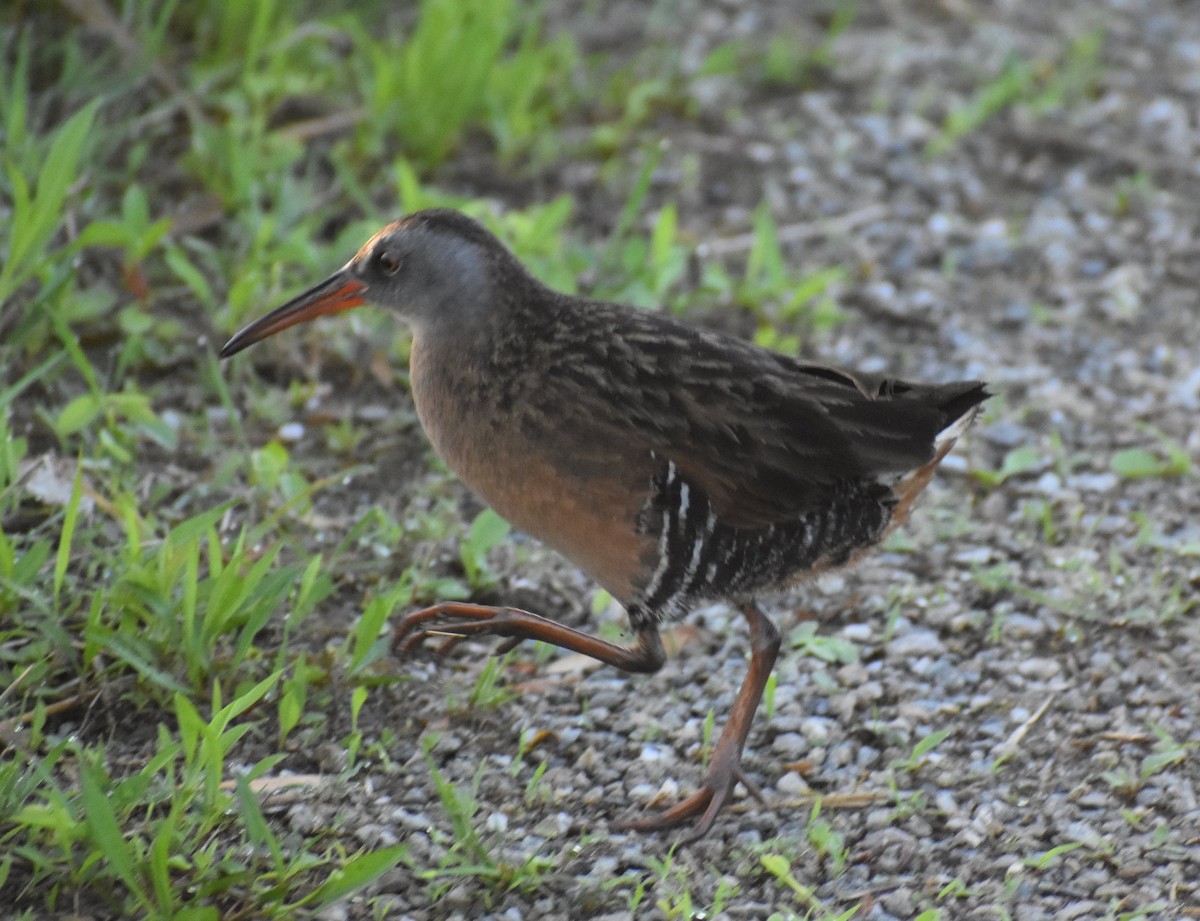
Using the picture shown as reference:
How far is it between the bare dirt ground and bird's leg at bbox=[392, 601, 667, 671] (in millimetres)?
192

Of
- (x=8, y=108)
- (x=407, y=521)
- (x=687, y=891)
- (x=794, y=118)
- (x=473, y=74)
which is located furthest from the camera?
(x=794, y=118)

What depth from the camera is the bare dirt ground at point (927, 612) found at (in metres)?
3.02

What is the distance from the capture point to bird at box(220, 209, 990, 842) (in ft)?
10.3

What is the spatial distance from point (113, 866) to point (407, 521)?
1513 millimetres

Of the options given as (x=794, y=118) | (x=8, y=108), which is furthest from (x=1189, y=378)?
(x=8, y=108)

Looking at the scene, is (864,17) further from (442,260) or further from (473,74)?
(442,260)

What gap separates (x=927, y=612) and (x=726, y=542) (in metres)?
0.88

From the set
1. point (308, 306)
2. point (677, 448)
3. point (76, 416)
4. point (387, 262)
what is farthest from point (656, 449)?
point (76, 416)

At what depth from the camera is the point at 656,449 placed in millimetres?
3123

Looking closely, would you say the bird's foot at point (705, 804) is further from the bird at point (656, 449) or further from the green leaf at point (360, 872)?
the green leaf at point (360, 872)

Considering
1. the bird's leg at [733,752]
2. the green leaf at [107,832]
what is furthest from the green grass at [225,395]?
the bird's leg at [733,752]

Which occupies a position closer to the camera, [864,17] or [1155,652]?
[1155,652]

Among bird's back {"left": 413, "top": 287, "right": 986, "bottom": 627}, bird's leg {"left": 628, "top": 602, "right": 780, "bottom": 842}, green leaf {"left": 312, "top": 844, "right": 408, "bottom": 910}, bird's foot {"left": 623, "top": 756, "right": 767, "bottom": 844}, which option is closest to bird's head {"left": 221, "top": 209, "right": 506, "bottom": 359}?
bird's back {"left": 413, "top": 287, "right": 986, "bottom": 627}

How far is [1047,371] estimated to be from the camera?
4.81 m
